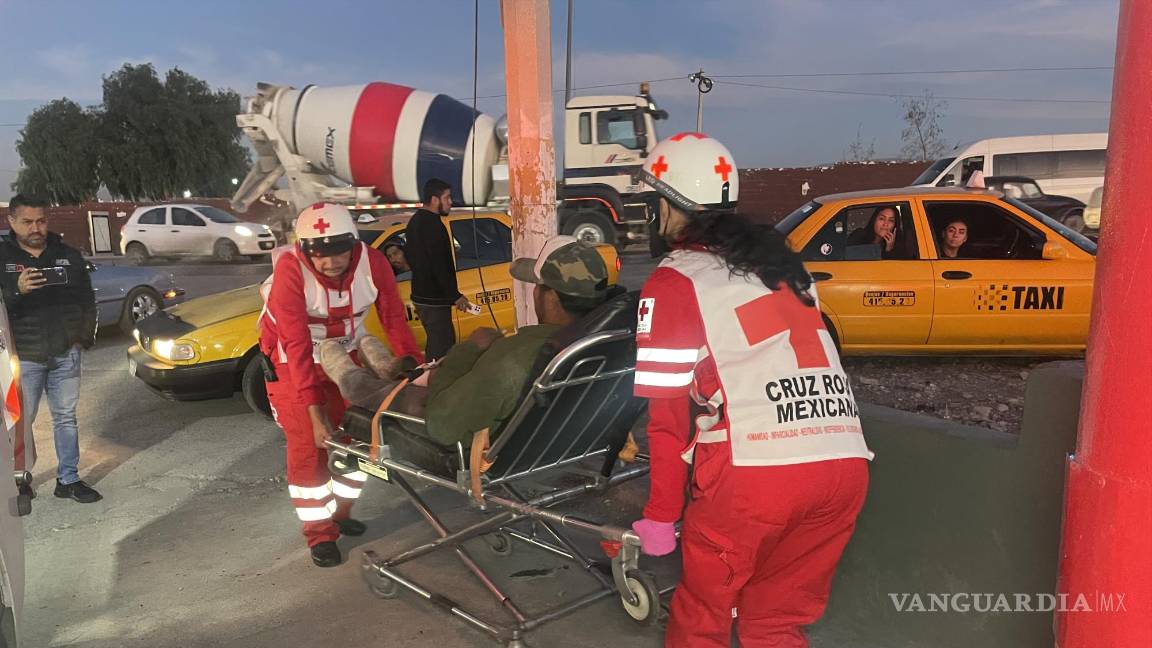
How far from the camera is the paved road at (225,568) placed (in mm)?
3365

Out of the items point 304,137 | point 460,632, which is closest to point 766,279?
point 460,632

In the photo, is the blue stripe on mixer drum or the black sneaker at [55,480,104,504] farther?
the blue stripe on mixer drum

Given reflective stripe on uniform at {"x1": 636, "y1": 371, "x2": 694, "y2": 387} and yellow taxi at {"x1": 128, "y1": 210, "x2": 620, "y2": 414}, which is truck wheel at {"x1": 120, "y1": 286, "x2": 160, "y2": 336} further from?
reflective stripe on uniform at {"x1": 636, "y1": 371, "x2": 694, "y2": 387}

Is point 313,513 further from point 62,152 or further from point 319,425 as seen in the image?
point 62,152

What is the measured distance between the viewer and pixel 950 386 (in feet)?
21.5

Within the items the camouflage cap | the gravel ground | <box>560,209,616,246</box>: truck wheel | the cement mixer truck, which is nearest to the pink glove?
the camouflage cap

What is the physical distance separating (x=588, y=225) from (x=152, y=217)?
42.7ft

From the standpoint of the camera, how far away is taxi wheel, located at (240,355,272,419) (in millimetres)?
6367

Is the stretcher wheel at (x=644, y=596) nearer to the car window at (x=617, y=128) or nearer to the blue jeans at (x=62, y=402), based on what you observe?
the blue jeans at (x=62, y=402)

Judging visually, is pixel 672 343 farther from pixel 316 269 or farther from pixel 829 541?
pixel 316 269

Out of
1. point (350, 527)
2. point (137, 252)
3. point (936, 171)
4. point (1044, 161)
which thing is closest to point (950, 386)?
point (350, 527)

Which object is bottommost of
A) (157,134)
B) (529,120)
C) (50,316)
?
(50,316)

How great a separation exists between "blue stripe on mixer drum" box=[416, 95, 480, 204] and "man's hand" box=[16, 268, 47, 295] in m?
7.97

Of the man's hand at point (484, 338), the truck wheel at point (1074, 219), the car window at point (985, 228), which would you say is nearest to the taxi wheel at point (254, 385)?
the man's hand at point (484, 338)
